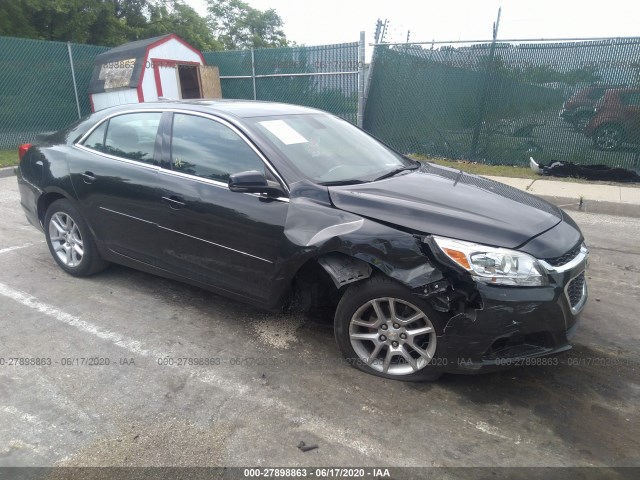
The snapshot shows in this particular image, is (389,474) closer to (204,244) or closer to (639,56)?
(204,244)

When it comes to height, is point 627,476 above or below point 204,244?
below

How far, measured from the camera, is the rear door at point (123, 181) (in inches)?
144

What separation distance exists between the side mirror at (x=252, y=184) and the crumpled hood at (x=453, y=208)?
1.23 feet

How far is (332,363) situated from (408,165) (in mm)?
1751

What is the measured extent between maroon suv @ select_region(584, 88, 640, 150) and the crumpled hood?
21.7ft

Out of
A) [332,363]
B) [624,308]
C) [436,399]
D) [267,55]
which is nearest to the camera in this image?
[436,399]

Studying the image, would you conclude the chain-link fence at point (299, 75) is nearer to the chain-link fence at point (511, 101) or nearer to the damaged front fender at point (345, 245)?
the chain-link fence at point (511, 101)

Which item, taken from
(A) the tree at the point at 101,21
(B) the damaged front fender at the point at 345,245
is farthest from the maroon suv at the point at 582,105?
(A) the tree at the point at 101,21

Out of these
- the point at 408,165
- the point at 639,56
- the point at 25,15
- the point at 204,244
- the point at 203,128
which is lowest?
the point at 204,244

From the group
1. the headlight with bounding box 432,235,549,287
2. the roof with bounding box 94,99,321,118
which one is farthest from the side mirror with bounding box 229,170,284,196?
the headlight with bounding box 432,235,549,287

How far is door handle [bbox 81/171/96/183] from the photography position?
396 centimetres

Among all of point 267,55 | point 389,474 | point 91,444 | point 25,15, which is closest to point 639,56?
point 267,55

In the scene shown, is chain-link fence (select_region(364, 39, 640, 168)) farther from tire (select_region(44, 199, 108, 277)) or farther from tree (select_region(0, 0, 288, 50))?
tree (select_region(0, 0, 288, 50))

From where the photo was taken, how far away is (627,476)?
7.31 feet
